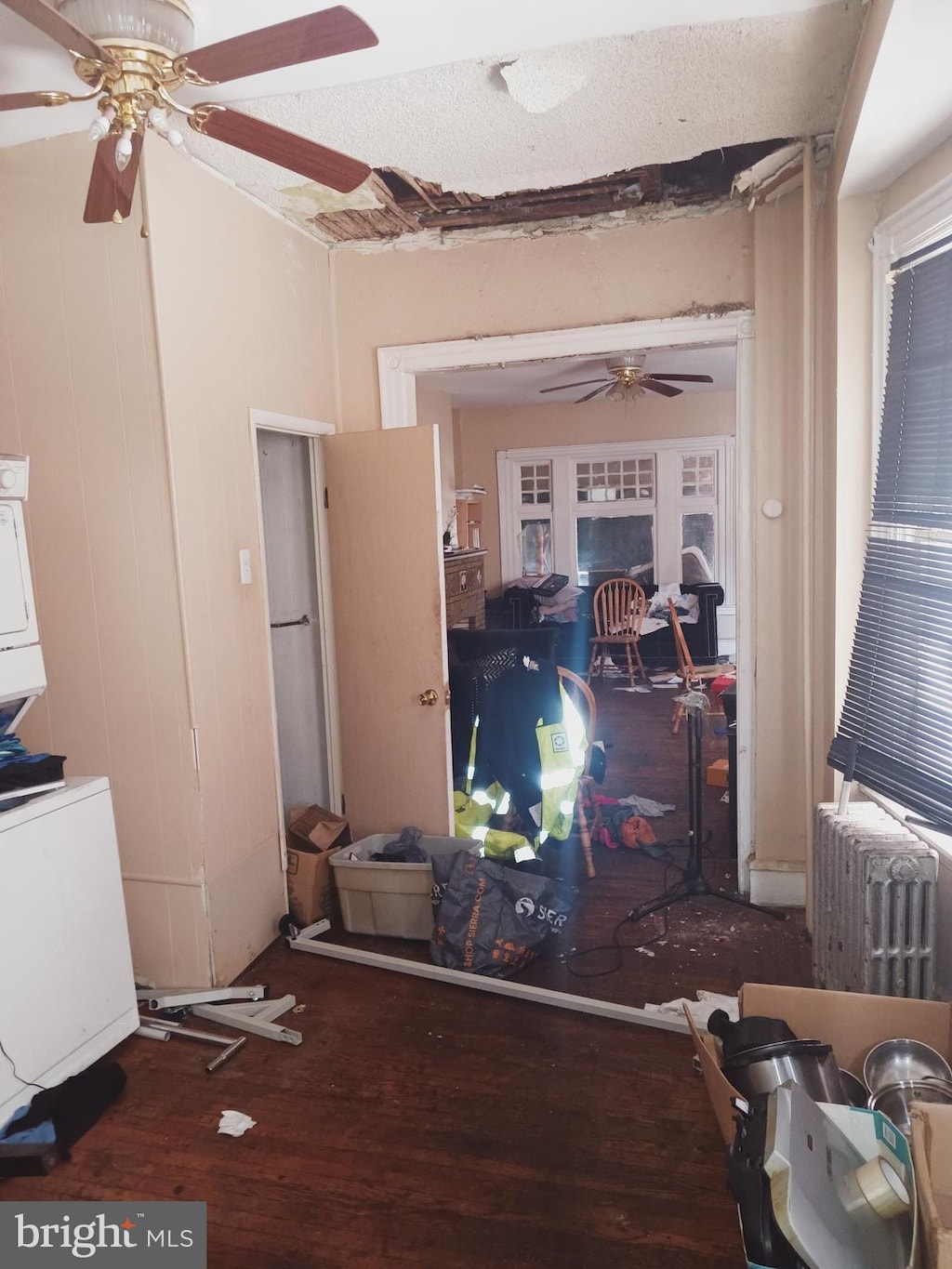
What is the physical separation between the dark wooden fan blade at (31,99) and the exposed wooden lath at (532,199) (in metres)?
1.41

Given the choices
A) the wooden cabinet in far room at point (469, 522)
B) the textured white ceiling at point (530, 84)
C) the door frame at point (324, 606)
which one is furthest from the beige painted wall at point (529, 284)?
the wooden cabinet in far room at point (469, 522)

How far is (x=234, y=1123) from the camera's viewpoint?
2.25 meters

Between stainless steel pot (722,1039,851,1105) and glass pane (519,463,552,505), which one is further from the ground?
glass pane (519,463,552,505)

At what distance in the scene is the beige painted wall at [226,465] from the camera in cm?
268

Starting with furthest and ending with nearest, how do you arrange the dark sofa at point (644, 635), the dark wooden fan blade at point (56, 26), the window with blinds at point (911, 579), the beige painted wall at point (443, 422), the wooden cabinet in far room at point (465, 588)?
the dark sofa at point (644, 635), the beige painted wall at point (443, 422), the wooden cabinet in far room at point (465, 588), the window with blinds at point (911, 579), the dark wooden fan blade at point (56, 26)

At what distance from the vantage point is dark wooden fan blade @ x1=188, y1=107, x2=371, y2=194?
1.84 meters

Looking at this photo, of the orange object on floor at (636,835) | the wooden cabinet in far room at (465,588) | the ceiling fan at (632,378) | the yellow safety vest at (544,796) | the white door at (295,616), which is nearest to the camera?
the yellow safety vest at (544,796)

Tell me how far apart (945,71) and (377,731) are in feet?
9.32

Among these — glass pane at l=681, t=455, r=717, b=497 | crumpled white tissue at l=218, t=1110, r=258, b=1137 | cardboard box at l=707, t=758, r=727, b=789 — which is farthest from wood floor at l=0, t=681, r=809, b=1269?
glass pane at l=681, t=455, r=717, b=497

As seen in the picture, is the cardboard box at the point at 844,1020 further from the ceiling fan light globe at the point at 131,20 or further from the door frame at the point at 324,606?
the ceiling fan light globe at the point at 131,20

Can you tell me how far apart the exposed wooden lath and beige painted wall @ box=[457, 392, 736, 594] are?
4704mm

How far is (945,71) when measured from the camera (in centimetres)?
181

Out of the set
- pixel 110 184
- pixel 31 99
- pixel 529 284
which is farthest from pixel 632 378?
pixel 31 99

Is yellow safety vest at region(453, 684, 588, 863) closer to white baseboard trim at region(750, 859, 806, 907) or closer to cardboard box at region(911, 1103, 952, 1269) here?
white baseboard trim at region(750, 859, 806, 907)
